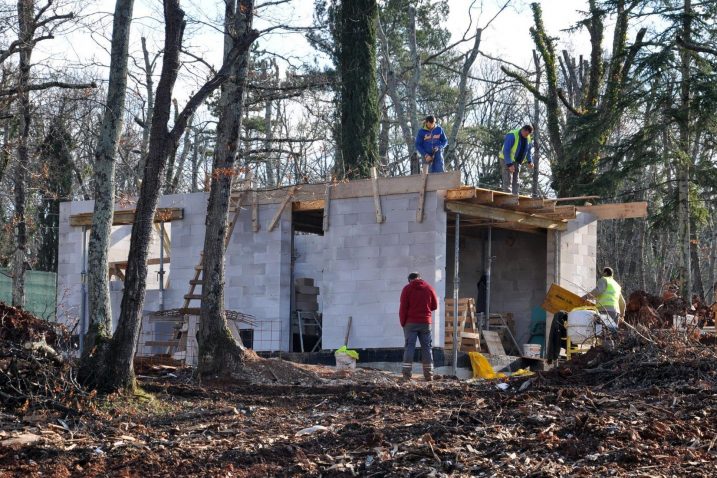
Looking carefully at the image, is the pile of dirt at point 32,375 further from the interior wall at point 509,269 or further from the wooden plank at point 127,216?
the interior wall at point 509,269

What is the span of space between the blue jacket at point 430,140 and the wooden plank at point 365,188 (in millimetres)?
1432

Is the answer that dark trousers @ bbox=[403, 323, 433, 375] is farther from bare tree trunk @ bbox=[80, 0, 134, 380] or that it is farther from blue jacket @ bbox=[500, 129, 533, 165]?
blue jacket @ bbox=[500, 129, 533, 165]

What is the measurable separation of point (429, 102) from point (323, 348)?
2399 centimetres

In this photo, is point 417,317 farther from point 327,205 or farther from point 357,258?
point 327,205

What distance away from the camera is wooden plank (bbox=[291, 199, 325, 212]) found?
2159 cm

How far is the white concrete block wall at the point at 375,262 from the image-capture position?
19953mm

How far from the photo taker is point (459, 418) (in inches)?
422

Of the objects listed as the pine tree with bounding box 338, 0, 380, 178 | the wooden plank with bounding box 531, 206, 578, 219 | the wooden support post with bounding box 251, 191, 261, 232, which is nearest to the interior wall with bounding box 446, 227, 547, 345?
the wooden plank with bounding box 531, 206, 578, 219

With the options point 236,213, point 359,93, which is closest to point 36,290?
point 359,93

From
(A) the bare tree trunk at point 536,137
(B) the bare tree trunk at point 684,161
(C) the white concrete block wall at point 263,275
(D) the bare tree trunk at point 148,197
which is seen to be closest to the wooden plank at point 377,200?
(C) the white concrete block wall at point 263,275

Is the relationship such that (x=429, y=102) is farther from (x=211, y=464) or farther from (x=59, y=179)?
(x=211, y=464)

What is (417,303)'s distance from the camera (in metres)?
17.0

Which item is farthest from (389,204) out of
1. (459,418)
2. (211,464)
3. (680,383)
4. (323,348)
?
(211,464)

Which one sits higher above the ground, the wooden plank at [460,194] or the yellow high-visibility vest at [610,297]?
the wooden plank at [460,194]
